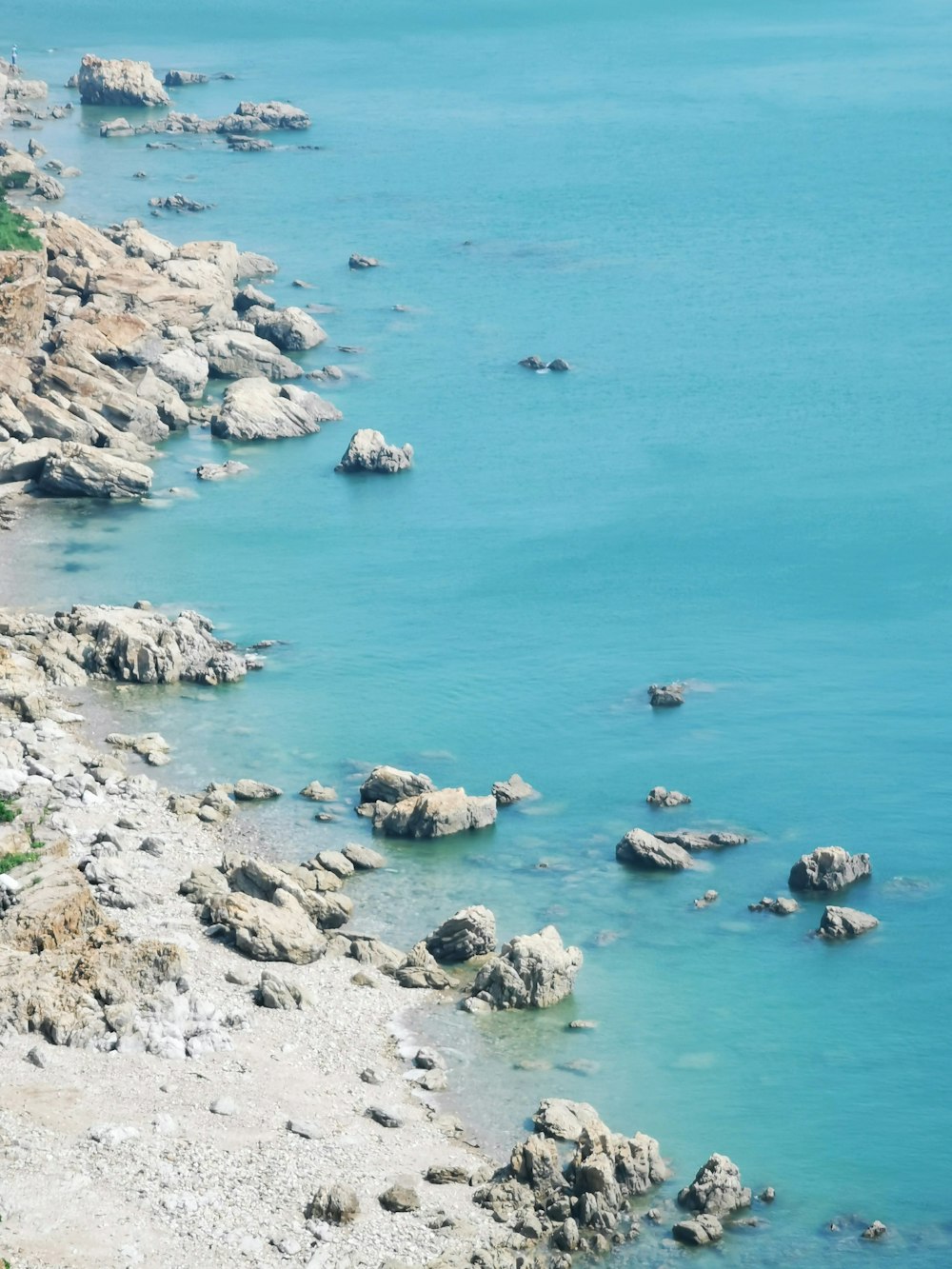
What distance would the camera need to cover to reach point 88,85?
180 m

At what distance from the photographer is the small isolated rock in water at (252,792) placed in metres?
66.3

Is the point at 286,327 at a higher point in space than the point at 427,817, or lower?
higher

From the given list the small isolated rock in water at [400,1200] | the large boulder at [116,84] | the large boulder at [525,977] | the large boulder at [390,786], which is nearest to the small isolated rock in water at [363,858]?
the large boulder at [390,786]

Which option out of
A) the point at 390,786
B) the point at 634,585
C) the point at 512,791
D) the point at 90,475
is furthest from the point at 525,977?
the point at 90,475

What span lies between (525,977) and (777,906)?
1024cm

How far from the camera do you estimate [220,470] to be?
318 ft

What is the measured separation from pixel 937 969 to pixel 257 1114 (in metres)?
22.8

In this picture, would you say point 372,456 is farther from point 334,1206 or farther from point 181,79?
point 181,79

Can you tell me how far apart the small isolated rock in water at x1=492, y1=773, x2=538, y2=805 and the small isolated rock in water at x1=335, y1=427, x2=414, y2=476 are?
33160 millimetres

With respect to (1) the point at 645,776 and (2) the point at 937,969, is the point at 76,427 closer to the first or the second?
(1) the point at 645,776

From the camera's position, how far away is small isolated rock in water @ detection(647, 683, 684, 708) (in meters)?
76.0

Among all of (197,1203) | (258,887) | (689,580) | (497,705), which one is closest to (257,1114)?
(197,1203)

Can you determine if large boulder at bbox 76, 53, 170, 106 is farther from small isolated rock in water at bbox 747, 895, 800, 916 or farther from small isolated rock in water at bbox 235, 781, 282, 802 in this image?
small isolated rock in water at bbox 747, 895, 800, 916

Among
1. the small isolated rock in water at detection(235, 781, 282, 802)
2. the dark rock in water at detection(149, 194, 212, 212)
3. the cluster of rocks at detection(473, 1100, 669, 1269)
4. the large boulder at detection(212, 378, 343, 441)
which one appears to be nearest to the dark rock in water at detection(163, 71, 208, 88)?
the dark rock in water at detection(149, 194, 212, 212)
